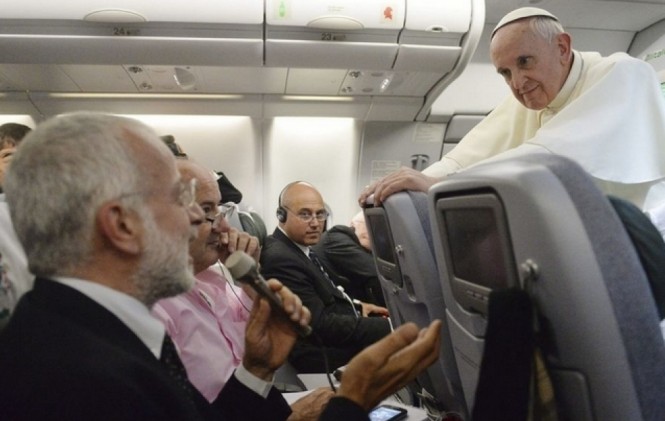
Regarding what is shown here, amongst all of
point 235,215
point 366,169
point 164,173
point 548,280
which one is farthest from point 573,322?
point 366,169

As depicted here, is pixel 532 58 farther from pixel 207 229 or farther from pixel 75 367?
pixel 75 367

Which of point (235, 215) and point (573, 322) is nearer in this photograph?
point (573, 322)

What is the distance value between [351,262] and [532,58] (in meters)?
2.19

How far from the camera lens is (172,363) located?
1.17m

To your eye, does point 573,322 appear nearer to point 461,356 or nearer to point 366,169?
point 461,356

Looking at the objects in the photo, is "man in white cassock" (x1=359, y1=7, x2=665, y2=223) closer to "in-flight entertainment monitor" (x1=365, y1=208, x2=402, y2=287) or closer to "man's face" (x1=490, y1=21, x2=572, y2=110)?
"man's face" (x1=490, y1=21, x2=572, y2=110)

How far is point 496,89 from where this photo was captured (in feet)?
17.2

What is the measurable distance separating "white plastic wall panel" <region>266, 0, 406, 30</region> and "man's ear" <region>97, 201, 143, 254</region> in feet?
9.08

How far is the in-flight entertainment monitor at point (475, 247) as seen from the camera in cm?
101

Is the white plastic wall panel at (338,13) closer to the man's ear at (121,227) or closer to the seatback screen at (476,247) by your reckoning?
the seatback screen at (476,247)

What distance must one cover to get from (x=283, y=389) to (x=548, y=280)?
6.18ft

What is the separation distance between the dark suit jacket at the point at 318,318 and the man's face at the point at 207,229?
995mm

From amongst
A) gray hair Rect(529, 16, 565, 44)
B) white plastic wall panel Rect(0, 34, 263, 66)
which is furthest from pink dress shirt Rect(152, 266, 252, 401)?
white plastic wall panel Rect(0, 34, 263, 66)

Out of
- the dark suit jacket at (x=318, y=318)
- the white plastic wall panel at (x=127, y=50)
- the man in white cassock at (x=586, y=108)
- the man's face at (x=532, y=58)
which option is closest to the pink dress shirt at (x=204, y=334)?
the man in white cassock at (x=586, y=108)
